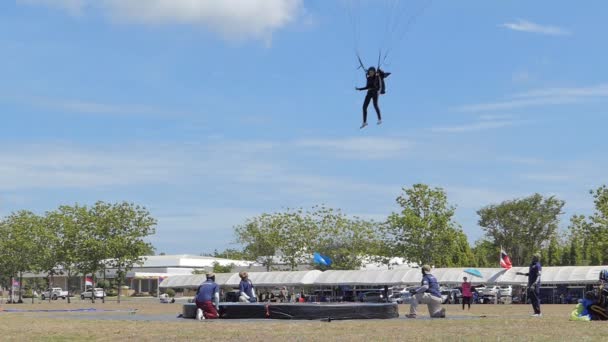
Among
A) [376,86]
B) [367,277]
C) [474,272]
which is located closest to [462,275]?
[474,272]

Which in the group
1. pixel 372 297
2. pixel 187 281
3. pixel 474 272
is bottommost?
pixel 372 297

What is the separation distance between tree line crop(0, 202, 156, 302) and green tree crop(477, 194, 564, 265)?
4605cm

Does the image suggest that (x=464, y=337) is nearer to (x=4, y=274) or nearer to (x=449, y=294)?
(x=449, y=294)

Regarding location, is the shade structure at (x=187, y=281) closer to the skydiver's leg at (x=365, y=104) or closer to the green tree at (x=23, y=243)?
the green tree at (x=23, y=243)

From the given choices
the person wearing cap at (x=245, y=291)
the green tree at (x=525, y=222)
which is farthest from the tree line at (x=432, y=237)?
the person wearing cap at (x=245, y=291)

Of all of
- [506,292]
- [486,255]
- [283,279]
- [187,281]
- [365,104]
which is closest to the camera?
[365,104]

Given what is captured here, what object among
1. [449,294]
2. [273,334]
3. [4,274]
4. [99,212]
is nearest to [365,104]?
[273,334]

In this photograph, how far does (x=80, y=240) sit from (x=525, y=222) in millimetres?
52650

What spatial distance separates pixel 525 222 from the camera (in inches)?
3797

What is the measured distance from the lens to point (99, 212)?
66062 millimetres

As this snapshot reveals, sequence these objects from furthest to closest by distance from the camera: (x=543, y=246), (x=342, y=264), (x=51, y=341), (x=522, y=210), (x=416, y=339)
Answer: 1. (x=543, y=246)
2. (x=522, y=210)
3. (x=342, y=264)
4. (x=51, y=341)
5. (x=416, y=339)

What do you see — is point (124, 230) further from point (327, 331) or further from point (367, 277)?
point (327, 331)

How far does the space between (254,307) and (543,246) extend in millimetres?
86272

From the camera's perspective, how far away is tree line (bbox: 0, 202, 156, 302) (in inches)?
2569
